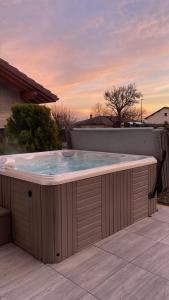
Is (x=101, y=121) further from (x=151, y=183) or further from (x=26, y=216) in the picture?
(x=26, y=216)

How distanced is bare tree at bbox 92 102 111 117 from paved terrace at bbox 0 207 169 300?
25.0 metres

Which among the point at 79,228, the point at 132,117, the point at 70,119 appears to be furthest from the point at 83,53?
the point at 132,117

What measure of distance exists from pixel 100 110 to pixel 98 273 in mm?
27432

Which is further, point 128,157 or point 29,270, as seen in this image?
point 128,157

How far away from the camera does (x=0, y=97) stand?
6.48m

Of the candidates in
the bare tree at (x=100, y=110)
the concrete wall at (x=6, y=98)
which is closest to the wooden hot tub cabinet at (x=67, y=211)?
the concrete wall at (x=6, y=98)

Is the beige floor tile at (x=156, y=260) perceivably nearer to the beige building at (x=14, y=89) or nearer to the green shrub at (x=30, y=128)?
the green shrub at (x=30, y=128)

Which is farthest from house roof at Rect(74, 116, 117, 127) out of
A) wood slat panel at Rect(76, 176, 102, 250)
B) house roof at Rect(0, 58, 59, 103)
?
wood slat panel at Rect(76, 176, 102, 250)

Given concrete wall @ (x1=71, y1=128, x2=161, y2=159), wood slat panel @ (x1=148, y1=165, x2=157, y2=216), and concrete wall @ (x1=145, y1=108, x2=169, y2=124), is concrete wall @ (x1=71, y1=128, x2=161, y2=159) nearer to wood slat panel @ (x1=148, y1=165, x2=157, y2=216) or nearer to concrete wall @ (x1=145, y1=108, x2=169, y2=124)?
wood slat panel @ (x1=148, y1=165, x2=157, y2=216)

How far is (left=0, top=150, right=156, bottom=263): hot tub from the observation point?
2.32 metres

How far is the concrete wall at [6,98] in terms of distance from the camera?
6.49 meters

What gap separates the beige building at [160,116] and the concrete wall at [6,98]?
26.2m

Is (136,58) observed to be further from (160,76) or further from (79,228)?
(79,228)

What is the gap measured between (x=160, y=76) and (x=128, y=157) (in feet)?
18.5
